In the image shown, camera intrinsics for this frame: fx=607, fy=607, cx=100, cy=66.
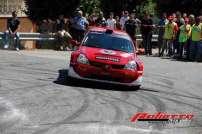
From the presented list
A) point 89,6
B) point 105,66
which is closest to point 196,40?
point 105,66

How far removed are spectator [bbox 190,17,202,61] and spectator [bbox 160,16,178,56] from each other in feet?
5.38

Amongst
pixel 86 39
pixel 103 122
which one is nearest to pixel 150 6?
pixel 86 39

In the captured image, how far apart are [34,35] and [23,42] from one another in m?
1.66

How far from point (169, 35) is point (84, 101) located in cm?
1501

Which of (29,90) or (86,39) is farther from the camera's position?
(86,39)

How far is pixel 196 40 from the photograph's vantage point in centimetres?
2564

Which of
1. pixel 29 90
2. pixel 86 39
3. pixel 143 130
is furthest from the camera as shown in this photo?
pixel 86 39

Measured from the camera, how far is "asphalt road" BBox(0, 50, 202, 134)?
10.3 metres

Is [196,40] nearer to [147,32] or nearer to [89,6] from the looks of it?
[147,32]

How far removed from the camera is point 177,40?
2736 centimetres

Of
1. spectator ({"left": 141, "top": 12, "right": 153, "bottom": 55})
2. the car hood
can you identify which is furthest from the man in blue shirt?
the car hood

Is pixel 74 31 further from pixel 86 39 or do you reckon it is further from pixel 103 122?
pixel 103 122

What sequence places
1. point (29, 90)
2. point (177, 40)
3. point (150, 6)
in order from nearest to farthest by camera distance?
point (29, 90) < point (177, 40) < point (150, 6)

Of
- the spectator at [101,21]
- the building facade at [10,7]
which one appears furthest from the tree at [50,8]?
the building facade at [10,7]
